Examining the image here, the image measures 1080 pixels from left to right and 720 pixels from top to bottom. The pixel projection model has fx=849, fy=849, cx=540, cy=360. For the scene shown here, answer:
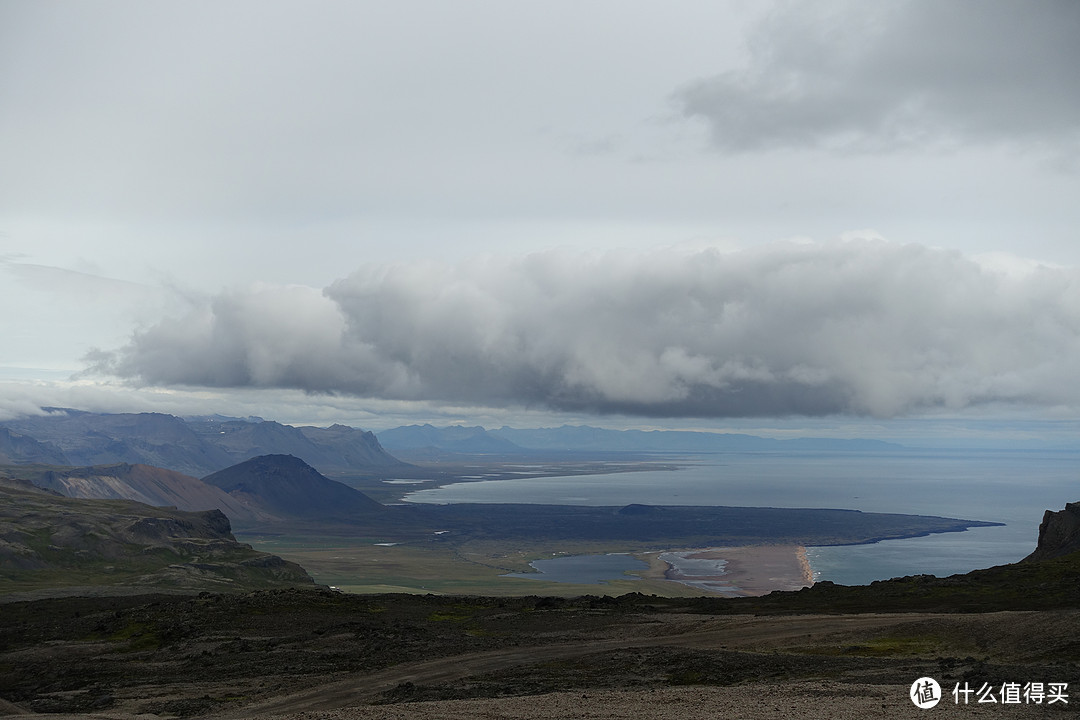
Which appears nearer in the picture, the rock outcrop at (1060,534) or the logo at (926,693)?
the logo at (926,693)

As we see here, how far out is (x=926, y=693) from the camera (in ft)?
122

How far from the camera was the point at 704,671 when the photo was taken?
49375mm

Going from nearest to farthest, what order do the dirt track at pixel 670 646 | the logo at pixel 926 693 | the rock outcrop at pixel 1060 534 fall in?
the logo at pixel 926 693 → the dirt track at pixel 670 646 → the rock outcrop at pixel 1060 534

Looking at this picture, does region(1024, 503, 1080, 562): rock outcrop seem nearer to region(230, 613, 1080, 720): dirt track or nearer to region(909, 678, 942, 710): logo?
region(230, 613, 1080, 720): dirt track

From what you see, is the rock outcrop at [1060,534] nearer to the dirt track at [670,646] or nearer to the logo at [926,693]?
the dirt track at [670,646]

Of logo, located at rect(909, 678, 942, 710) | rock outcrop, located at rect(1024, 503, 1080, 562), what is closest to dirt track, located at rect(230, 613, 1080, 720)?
logo, located at rect(909, 678, 942, 710)

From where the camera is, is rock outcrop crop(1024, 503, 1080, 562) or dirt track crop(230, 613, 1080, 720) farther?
rock outcrop crop(1024, 503, 1080, 562)

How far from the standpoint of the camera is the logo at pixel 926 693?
35453 mm

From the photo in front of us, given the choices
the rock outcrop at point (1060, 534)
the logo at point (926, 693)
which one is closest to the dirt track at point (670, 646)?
the logo at point (926, 693)

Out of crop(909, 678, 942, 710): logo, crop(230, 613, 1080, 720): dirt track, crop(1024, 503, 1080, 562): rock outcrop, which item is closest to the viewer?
crop(909, 678, 942, 710): logo

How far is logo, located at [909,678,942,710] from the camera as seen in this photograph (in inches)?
1396

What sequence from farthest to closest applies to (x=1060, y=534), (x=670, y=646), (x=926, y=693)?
(x=1060, y=534) → (x=670, y=646) → (x=926, y=693)

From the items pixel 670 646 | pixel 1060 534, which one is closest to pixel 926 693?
pixel 670 646

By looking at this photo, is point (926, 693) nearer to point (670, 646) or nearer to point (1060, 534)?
point (670, 646)
